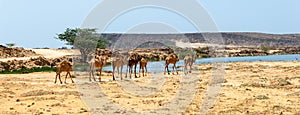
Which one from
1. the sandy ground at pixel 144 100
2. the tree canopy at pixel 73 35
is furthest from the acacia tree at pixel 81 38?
the sandy ground at pixel 144 100

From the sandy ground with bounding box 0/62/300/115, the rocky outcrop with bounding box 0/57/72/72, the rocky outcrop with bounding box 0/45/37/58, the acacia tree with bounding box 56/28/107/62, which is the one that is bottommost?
the sandy ground with bounding box 0/62/300/115

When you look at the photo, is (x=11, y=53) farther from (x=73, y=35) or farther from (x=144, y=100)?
(x=144, y=100)

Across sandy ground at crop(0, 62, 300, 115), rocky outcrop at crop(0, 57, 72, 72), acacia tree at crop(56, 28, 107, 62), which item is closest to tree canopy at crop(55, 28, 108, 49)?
acacia tree at crop(56, 28, 107, 62)

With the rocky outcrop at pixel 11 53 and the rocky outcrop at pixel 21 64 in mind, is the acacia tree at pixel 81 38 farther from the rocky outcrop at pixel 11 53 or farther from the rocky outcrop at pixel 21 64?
the rocky outcrop at pixel 21 64

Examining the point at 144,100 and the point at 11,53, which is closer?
the point at 144,100

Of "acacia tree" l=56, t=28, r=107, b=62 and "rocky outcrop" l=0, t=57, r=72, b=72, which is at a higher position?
"acacia tree" l=56, t=28, r=107, b=62

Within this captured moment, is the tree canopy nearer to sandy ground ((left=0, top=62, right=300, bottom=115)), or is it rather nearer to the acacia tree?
the acacia tree

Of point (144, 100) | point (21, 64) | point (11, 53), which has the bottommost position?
point (144, 100)

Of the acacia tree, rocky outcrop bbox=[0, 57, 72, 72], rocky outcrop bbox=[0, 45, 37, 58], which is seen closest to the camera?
rocky outcrop bbox=[0, 57, 72, 72]

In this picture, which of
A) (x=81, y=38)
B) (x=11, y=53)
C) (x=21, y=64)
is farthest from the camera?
(x=81, y=38)

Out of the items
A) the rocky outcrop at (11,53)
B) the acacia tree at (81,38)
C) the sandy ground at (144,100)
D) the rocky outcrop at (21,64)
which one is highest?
the acacia tree at (81,38)

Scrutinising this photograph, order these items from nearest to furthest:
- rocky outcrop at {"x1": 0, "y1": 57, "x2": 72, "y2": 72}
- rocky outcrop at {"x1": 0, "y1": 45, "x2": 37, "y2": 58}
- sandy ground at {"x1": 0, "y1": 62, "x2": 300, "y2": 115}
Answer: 1. sandy ground at {"x1": 0, "y1": 62, "x2": 300, "y2": 115}
2. rocky outcrop at {"x1": 0, "y1": 57, "x2": 72, "y2": 72}
3. rocky outcrop at {"x1": 0, "y1": 45, "x2": 37, "y2": 58}

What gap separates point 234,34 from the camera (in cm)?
18712

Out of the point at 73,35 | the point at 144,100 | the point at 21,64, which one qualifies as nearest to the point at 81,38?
the point at 73,35
